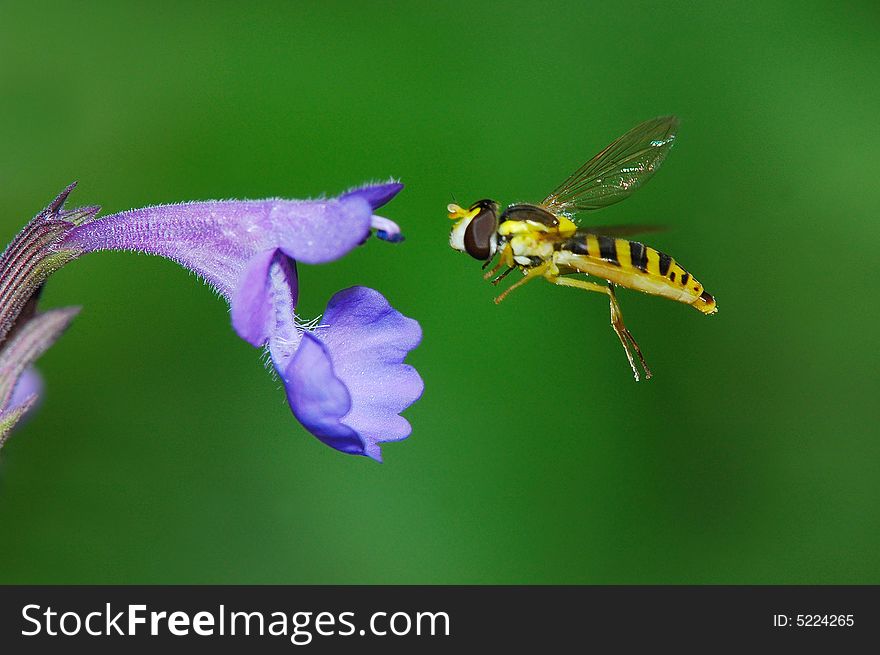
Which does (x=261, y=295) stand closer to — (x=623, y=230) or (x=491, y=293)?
(x=623, y=230)

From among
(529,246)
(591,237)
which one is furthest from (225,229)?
(591,237)

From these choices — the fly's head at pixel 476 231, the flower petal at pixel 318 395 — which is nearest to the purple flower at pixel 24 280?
the flower petal at pixel 318 395

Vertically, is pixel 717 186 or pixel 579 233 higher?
pixel 717 186

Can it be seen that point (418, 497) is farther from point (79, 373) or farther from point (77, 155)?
point (77, 155)

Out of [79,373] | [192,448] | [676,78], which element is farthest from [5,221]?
[676,78]

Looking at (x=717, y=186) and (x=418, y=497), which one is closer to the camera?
(x=418, y=497)

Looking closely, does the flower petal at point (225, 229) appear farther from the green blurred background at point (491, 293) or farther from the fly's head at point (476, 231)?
the green blurred background at point (491, 293)
